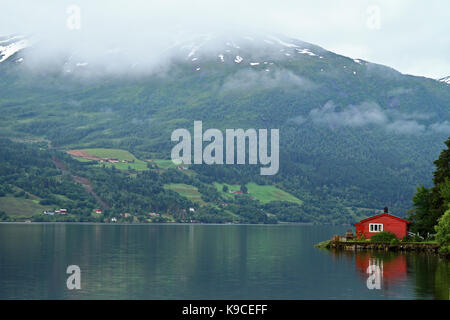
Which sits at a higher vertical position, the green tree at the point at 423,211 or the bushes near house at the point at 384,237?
the green tree at the point at 423,211

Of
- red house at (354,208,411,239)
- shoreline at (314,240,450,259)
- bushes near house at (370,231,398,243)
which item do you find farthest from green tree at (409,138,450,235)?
shoreline at (314,240,450,259)

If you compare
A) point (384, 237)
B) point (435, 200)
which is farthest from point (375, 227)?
point (435, 200)

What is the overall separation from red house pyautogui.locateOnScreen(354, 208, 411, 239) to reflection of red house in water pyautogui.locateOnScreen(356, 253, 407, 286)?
11706mm

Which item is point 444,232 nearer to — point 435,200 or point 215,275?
point 435,200

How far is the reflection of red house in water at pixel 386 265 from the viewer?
6041cm

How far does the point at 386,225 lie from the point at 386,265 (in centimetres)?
2833

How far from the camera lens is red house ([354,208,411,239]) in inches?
3890

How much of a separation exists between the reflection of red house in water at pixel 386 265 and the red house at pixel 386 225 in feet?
38.4

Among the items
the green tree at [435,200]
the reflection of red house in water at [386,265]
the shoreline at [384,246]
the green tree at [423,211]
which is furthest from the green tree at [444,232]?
the green tree at [423,211]

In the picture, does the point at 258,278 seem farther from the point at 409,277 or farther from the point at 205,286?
the point at 409,277

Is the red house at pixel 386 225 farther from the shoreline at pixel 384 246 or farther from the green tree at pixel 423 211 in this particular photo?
the shoreline at pixel 384 246

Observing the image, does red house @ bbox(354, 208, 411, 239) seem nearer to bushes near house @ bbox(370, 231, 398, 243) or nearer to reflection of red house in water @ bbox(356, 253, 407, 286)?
bushes near house @ bbox(370, 231, 398, 243)
